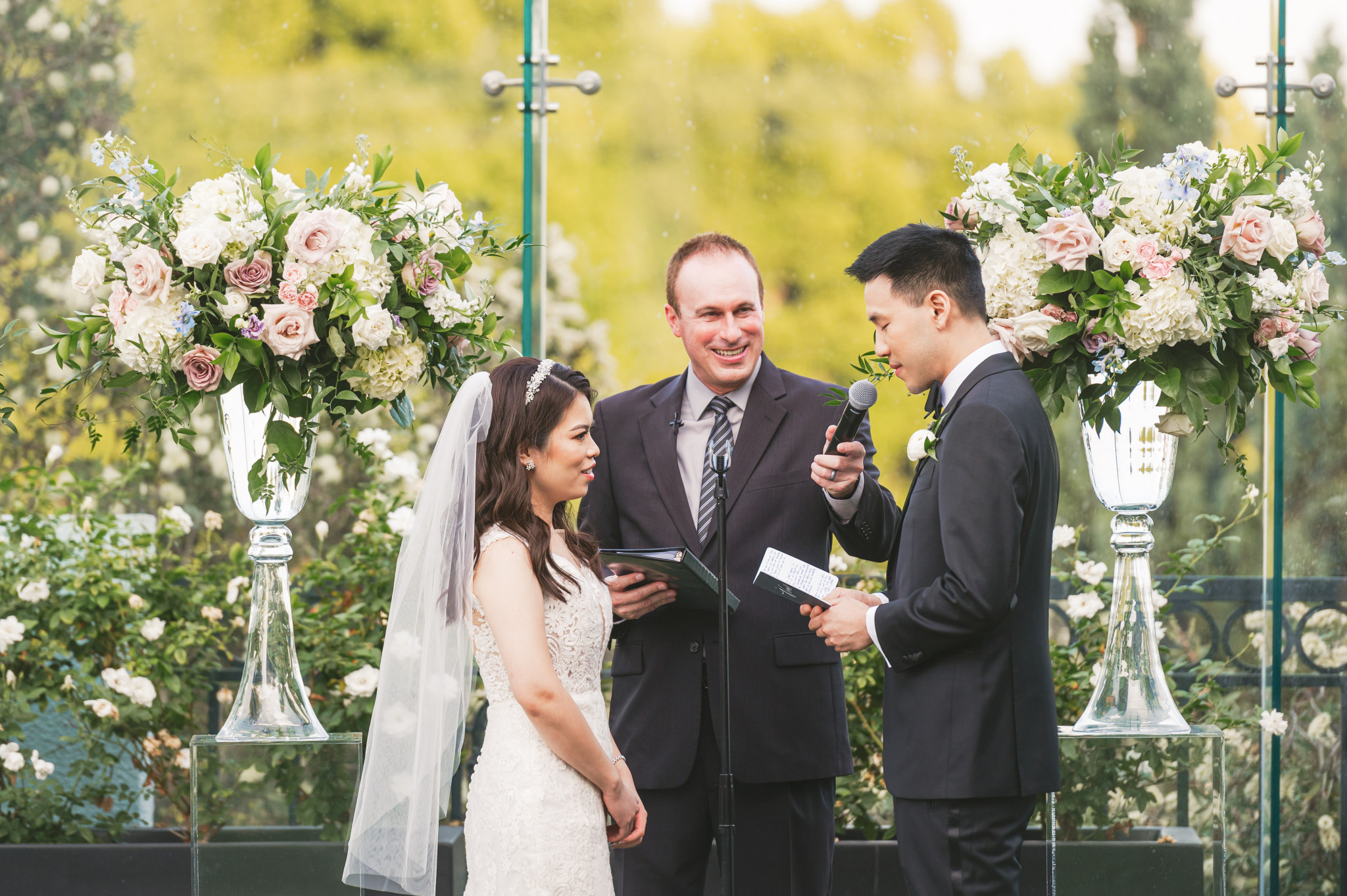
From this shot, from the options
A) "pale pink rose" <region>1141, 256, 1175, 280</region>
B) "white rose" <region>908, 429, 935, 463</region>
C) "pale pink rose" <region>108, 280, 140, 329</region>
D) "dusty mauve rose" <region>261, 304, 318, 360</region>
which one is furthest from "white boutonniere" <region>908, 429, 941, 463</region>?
"pale pink rose" <region>108, 280, 140, 329</region>

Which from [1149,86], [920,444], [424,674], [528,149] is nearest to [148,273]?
[424,674]

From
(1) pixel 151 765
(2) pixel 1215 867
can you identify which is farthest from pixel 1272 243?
(1) pixel 151 765

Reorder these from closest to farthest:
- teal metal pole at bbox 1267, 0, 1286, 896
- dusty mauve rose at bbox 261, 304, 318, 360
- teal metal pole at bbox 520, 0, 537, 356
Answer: dusty mauve rose at bbox 261, 304, 318, 360 < teal metal pole at bbox 1267, 0, 1286, 896 < teal metal pole at bbox 520, 0, 537, 356

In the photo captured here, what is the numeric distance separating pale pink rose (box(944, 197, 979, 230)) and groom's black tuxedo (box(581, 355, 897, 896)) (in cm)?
49

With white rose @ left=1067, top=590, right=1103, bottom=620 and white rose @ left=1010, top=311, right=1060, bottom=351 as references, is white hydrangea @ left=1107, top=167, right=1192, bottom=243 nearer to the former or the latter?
white rose @ left=1010, top=311, right=1060, bottom=351

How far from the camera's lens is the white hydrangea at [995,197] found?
263 centimetres

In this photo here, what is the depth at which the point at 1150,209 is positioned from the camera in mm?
2541

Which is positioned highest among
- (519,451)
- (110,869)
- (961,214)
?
(961,214)

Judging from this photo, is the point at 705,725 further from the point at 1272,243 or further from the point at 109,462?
the point at 109,462

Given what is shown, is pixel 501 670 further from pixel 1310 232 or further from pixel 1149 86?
pixel 1149 86

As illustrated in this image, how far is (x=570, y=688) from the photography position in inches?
93.0

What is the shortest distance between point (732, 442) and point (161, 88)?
264 centimetres

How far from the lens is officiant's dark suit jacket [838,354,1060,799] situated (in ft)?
7.25

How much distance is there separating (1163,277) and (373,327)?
5.31 ft
